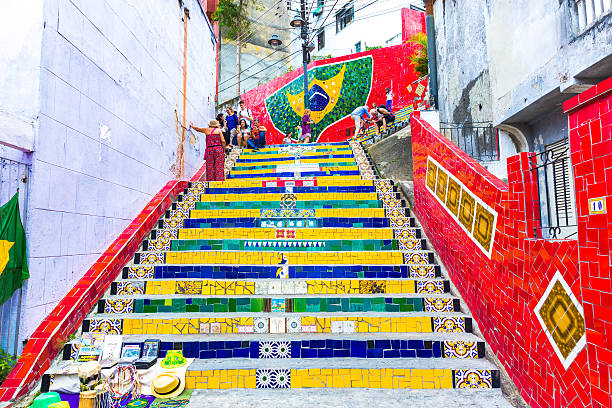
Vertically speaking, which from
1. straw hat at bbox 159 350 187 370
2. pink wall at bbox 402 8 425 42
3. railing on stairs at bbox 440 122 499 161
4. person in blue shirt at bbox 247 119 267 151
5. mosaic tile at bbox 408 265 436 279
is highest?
pink wall at bbox 402 8 425 42

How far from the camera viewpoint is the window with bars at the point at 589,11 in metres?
4.53

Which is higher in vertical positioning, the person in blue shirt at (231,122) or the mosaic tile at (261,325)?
the person in blue shirt at (231,122)

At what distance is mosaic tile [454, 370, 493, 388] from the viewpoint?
2.75 metres

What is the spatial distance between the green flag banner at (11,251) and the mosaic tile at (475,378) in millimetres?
3203

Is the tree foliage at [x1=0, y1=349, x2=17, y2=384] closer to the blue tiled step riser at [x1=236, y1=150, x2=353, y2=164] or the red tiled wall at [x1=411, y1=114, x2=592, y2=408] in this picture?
the red tiled wall at [x1=411, y1=114, x2=592, y2=408]

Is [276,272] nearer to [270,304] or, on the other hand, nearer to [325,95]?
[270,304]

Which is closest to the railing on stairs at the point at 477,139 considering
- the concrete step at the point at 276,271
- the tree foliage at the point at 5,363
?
the concrete step at the point at 276,271

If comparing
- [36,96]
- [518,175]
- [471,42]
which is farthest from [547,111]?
[36,96]

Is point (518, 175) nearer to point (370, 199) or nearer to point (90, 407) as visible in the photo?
point (370, 199)

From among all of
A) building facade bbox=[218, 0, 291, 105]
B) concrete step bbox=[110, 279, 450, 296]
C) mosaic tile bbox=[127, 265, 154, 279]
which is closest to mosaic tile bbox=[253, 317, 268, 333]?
concrete step bbox=[110, 279, 450, 296]

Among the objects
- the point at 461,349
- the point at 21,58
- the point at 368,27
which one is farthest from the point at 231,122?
the point at 368,27

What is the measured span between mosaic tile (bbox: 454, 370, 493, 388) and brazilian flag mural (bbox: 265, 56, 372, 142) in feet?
41.1

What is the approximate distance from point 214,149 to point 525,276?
5.14 m

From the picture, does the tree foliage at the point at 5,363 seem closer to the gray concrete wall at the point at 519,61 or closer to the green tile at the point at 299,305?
the green tile at the point at 299,305
